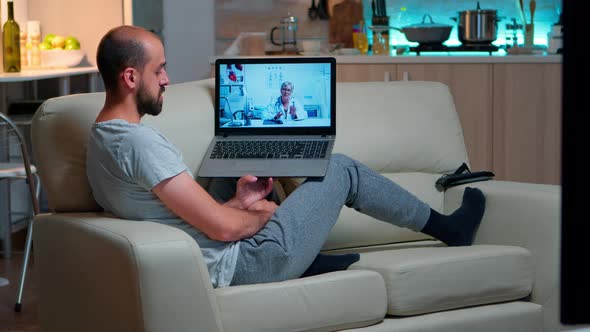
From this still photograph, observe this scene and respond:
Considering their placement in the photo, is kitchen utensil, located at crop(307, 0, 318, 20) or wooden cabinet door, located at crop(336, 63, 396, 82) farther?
kitchen utensil, located at crop(307, 0, 318, 20)

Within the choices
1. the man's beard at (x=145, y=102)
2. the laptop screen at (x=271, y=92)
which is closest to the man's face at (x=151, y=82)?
the man's beard at (x=145, y=102)

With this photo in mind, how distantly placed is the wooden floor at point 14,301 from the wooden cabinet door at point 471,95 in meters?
2.34

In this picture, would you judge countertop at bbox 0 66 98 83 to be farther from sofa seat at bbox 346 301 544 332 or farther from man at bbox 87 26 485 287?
sofa seat at bbox 346 301 544 332

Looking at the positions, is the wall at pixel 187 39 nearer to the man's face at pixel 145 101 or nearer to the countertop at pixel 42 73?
the countertop at pixel 42 73

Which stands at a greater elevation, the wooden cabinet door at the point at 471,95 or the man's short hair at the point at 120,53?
the man's short hair at the point at 120,53

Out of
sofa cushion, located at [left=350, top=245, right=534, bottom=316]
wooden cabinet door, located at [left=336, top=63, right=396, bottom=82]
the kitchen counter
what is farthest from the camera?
wooden cabinet door, located at [left=336, top=63, right=396, bottom=82]

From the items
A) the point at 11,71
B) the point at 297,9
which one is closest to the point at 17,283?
the point at 11,71

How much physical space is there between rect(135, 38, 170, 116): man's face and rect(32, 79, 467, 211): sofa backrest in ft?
0.78

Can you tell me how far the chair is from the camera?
3.77 m

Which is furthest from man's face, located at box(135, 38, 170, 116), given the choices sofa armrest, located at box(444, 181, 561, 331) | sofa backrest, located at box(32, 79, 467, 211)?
sofa armrest, located at box(444, 181, 561, 331)

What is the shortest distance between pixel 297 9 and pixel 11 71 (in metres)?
1.98

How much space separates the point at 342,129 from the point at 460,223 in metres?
0.51

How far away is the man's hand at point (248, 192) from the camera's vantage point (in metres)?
2.63
